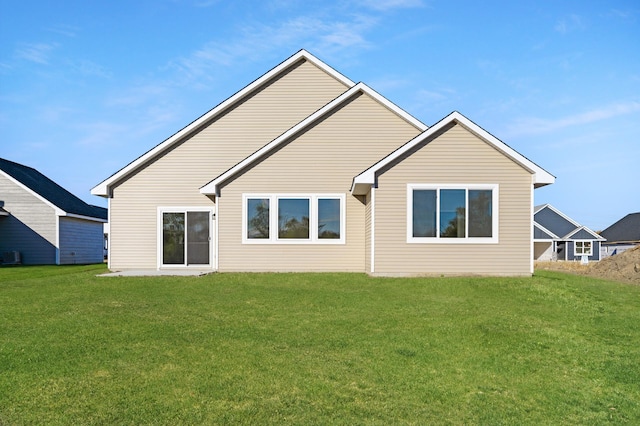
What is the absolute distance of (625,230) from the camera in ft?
199

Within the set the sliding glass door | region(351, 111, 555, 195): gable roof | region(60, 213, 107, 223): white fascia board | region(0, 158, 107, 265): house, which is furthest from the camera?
region(60, 213, 107, 223): white fascia board

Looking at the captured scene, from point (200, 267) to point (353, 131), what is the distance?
7.06 meters

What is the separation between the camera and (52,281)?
15.3 meters

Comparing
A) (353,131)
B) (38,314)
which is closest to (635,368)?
(38,314)

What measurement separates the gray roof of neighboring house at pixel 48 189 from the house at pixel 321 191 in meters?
10.9

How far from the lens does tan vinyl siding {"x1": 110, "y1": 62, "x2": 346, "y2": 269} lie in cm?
1864

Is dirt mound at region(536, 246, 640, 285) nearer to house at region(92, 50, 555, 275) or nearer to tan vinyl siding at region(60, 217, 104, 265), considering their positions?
house at region(92, 50, 555, 275)

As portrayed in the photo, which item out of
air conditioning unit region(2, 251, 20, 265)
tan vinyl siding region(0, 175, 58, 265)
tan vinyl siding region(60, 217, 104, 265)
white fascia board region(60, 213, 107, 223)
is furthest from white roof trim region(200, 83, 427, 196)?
air conditioning unit region(2, 251, 20, 265)

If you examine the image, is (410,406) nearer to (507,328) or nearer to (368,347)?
(368,347)

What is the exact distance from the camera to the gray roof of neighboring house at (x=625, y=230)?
58.4 m

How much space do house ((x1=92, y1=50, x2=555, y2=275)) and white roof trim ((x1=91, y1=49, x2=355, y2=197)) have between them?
0.05 meters

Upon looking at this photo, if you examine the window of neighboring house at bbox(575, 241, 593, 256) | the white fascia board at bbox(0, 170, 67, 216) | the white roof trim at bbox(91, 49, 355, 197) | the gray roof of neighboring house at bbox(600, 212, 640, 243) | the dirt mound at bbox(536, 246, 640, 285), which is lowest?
the window of neighboring house at bbox(575, 241, 593, 256)

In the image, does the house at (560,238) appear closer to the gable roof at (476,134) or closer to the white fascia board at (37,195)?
the gable roof at (476,134)

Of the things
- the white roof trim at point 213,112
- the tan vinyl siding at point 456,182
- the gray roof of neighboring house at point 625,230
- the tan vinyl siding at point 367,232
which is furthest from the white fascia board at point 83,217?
the gray roof of neighboring house at point 625,230
